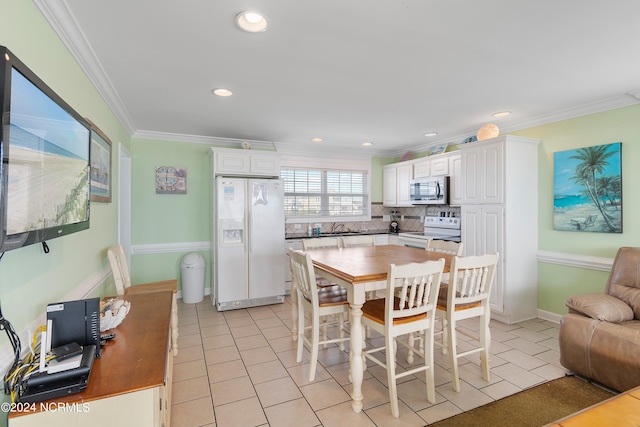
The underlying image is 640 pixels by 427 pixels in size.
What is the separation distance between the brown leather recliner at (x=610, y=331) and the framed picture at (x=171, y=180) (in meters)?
4.64

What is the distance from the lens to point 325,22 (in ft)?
5.94

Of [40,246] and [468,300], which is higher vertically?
[40,246]

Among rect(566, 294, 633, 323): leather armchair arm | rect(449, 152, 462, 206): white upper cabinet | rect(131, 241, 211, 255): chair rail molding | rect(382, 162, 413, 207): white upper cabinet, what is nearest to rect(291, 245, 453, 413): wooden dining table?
rect(566, 294, 633, 323): leather armchair arm

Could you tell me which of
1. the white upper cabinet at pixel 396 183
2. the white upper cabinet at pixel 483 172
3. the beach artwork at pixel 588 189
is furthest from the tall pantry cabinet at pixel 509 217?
the white upper cabinet at pixel 396 183

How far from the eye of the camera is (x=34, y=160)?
122 centimetres

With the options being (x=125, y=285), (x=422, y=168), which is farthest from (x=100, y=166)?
(x=422, y=168)

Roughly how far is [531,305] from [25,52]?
16.0 ft

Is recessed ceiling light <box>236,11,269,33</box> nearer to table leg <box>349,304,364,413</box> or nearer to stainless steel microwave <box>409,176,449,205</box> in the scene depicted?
table leg <box>349,304,364,413</box>

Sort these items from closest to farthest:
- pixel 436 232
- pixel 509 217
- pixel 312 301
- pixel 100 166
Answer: pixel 312 301, pixel 100 166, pixel 509 217, pixel 436 232

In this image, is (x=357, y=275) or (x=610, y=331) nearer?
(x=357, y=275)

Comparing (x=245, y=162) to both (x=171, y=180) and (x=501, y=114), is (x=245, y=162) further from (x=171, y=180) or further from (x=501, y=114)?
(x=501, y=114)

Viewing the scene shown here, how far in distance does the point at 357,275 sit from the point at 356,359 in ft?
1.87

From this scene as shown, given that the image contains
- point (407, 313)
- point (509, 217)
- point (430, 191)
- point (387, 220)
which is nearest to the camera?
point (407, 313)

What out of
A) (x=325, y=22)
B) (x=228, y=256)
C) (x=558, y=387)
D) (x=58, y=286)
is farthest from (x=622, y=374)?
(x=228, y=256)
